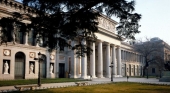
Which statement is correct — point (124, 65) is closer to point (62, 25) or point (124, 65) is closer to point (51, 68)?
point (51, 68)

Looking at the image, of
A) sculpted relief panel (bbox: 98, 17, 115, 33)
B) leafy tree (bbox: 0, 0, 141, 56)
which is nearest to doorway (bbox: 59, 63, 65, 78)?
sculpted relief panel (bbox: 98, 17, 115, 33)

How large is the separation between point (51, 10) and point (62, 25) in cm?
124

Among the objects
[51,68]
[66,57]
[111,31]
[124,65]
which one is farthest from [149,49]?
[51,68]

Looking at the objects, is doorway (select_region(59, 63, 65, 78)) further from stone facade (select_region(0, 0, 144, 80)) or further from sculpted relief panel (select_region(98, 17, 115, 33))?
sculpted relief panel (select_region(98, 17, 115, 33))

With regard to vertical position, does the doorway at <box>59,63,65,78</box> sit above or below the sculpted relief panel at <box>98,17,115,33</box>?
below

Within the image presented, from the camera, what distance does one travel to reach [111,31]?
58.1 meters

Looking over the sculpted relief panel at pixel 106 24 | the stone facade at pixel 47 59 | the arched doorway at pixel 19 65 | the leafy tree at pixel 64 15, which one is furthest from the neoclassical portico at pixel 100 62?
the leafy tree at pixel 64 15

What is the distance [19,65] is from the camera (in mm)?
37906

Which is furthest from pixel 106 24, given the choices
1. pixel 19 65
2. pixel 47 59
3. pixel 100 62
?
pixel 19 65

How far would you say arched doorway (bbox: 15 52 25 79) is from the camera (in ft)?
123

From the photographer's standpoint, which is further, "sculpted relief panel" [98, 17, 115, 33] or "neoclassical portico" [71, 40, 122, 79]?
"sculpted relief panel" [98, 17, 115, 33]

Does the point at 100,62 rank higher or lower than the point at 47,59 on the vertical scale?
lower

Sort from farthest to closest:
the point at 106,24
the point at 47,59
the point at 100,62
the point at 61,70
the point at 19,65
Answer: the point at 106,24 < the point at 100,62 < the point at 61,70 < the point at 47,59 < the point at 19,65

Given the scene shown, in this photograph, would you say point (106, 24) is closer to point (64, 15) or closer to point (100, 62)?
point (100, 62)
